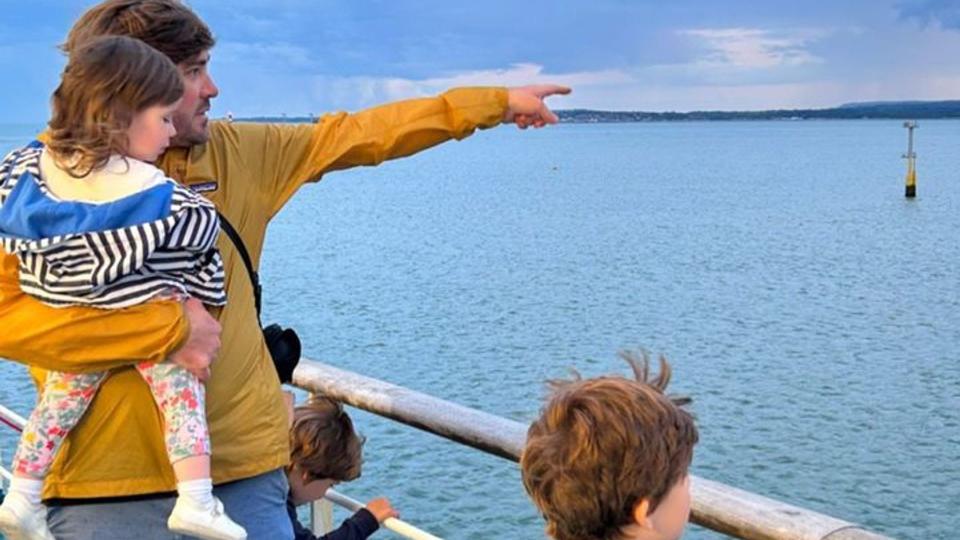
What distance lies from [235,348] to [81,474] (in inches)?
13.7

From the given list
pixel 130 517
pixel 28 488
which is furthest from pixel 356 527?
pixel 28 488

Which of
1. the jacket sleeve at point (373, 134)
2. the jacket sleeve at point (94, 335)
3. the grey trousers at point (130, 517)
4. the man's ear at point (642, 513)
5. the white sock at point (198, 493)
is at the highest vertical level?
the jacket sleeve at point (373, 134)

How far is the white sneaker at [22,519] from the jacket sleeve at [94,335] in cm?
26

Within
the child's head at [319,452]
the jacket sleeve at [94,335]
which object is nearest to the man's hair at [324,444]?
the child's head at [319,452]

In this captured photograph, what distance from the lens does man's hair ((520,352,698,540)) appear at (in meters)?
1.64

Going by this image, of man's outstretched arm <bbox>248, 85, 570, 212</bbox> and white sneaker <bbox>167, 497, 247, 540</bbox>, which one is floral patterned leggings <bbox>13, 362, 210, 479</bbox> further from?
man's outstretched arm <bbox>248, 85, 570, 212</bbox>

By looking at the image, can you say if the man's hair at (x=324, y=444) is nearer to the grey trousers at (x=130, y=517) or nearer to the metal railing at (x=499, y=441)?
the metal railing at (x=499, y=441)

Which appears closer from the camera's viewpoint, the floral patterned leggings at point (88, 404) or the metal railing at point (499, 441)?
the floral patterned leggings at point (88, 404)

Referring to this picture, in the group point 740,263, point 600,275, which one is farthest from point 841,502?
point 740,263

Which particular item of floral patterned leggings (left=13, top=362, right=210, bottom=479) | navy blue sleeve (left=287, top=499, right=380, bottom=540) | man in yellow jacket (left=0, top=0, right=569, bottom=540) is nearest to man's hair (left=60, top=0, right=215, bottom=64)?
man in yellow jacket (left=0, top=0, right=569, bottom=540)

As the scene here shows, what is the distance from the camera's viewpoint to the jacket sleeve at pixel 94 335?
1.97 m

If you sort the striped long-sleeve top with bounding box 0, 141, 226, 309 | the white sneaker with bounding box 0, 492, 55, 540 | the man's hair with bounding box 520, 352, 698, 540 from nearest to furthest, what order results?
1. the man's hair with bounding box 520, 352, 698, 540
2. the striped long-sleeve top with bounding box 0, 141, 226, 309
3. the white sneaker with bounding box 0, 492, 55, 540

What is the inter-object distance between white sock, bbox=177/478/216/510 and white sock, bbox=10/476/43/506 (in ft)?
0.88

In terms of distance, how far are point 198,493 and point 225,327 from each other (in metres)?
0.32
